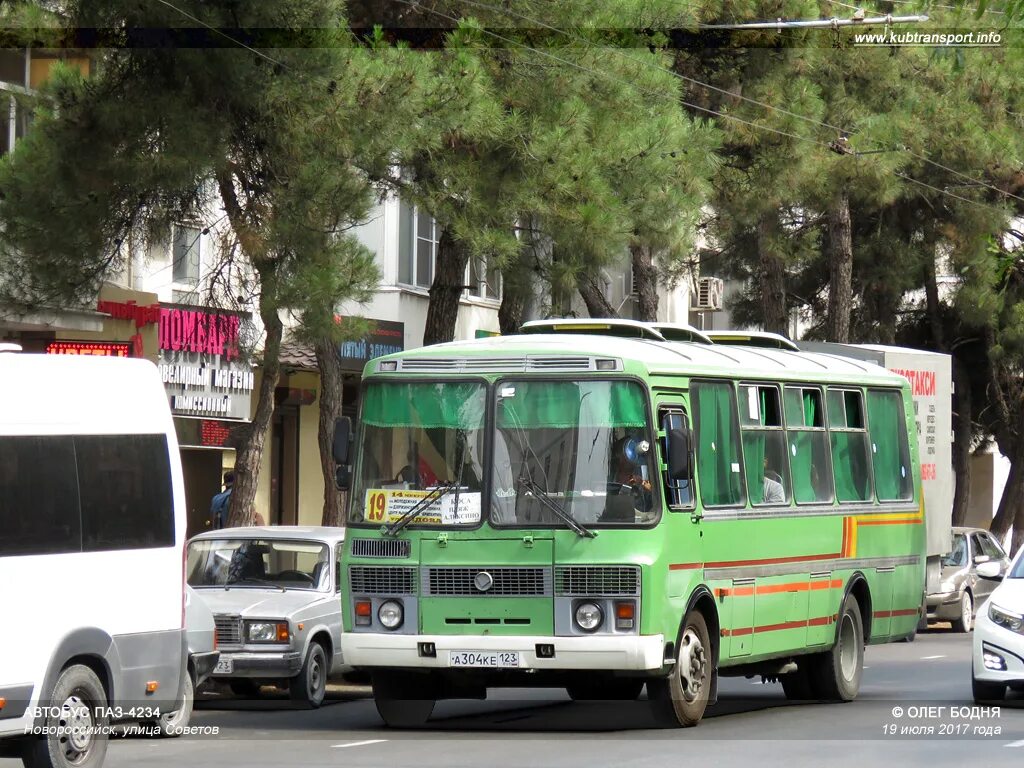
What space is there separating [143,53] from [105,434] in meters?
6.35

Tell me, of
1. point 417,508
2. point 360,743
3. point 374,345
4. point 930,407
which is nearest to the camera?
point 360,743

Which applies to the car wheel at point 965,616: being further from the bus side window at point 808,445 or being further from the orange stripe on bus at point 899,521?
the bus side window at point 808,445

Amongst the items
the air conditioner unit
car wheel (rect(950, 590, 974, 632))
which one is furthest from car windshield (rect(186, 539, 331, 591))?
the air conditioner unit

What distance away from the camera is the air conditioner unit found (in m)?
39.3

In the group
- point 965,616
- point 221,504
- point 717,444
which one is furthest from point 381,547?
point 965,616

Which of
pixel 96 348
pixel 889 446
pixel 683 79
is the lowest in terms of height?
pixel 889 446

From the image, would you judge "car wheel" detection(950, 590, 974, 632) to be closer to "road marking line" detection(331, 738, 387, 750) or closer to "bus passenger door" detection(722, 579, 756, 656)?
"bus passenger door" detection(722, 579, 756, 656)

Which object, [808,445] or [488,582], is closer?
[488,582]

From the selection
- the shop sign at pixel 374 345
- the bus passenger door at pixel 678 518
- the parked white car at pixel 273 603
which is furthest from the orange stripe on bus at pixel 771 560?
the shop sign at pixel 374 345

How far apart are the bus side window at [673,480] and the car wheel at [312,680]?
157 inches

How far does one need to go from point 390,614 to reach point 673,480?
2229mm

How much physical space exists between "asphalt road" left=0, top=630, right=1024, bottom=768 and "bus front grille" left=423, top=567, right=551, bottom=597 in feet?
3.35

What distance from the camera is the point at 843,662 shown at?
55.4 ft

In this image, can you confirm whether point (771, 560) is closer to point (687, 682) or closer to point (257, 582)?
point (687, 682)
